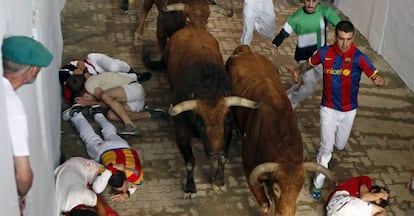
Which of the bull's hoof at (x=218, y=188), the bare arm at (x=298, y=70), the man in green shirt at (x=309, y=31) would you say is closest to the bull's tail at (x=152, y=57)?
the man in green shirt at (x=309, y=31)

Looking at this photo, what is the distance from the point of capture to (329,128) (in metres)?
6.31

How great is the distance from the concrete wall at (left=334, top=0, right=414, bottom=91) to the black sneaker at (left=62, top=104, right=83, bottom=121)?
190 inches

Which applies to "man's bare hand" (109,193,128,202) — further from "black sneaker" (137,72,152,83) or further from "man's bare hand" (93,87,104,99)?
"black sneaker" (137,72,152,83)

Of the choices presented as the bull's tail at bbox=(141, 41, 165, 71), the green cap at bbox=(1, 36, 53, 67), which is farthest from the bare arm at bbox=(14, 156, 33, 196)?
the bull's tail at bbox=(141, 41, 165, 71)

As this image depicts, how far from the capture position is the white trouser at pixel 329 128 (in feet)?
20.5

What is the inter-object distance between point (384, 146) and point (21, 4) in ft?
16.3

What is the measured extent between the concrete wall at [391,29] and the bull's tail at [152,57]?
3.62 meters

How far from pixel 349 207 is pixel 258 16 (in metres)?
3.60

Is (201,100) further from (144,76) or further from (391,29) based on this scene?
(391,29)

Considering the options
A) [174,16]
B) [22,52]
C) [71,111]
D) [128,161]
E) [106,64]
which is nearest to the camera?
[22,52]

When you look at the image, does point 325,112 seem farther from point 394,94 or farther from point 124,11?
point 124,11

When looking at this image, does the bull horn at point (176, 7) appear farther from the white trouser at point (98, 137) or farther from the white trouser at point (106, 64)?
the white trouser at point (98, 137)

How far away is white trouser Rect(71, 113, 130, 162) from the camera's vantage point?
6.50 m

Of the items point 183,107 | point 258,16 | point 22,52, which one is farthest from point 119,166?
point 258,16
